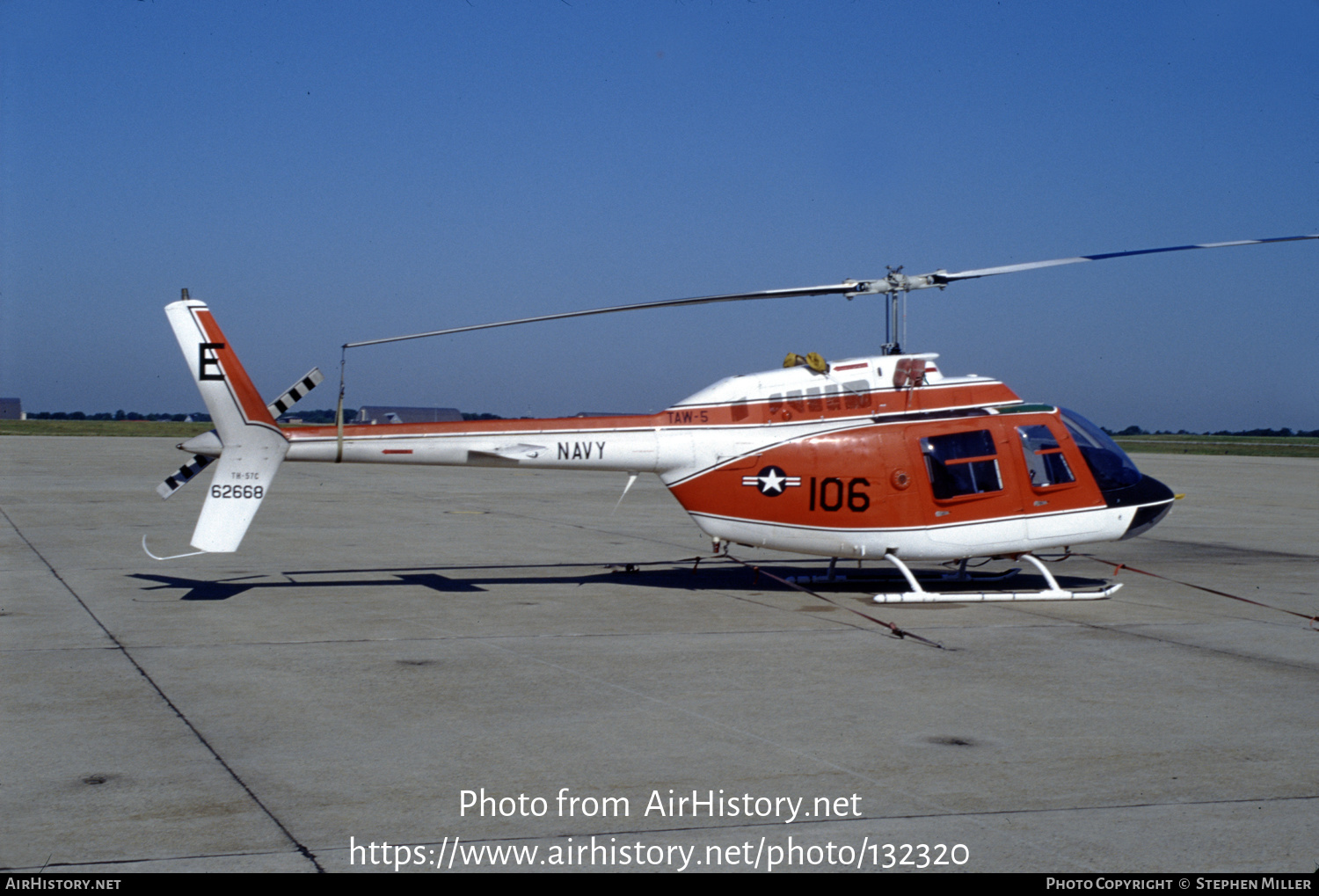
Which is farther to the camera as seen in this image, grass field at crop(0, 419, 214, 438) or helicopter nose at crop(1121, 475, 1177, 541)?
grass field at crop(0, 419, 214, 438)

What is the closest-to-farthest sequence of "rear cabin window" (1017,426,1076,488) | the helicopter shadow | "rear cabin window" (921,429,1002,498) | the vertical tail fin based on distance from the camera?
the vertical tail fin, "rear cabin window" (921,429,1002,498), "rear cabin window" (1017,426,1076,488), the helicopter shadow

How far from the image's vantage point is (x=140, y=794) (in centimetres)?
602

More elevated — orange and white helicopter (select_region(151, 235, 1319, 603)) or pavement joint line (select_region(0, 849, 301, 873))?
orange and white helicopter (select_region(151, 235, 1319, 603))

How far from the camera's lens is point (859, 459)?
13.0 metres

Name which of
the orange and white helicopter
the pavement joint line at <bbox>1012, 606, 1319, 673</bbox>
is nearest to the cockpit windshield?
the orange and white helicopter

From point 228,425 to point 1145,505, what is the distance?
10.5 meters

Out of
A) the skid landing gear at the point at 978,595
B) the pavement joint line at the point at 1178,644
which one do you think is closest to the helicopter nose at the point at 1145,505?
the skid landing gear at the point at 978,595

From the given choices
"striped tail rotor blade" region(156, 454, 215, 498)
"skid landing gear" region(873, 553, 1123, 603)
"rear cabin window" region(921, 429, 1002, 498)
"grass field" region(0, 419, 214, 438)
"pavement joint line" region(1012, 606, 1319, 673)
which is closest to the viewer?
"pavement joint line" region(1012, 606, 1319, 673)

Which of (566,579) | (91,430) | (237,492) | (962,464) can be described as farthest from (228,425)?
(91,430)

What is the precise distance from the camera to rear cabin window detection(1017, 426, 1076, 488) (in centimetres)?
1308

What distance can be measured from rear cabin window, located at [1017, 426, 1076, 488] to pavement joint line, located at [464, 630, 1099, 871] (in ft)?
21.4

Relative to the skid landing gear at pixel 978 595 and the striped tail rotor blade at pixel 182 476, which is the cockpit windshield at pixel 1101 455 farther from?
the striped tail rotor blade at pixel 182 476

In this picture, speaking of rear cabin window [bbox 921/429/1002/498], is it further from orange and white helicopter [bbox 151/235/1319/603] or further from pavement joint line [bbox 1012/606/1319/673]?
pavement joint line [bbox 1012/606/1319/673]

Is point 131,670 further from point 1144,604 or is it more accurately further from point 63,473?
point 63,473
